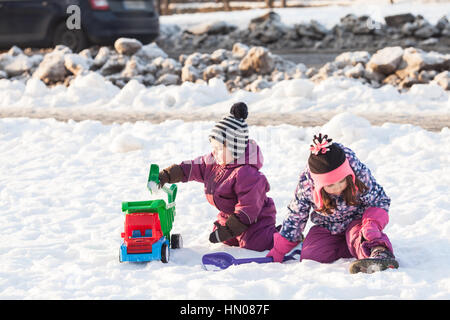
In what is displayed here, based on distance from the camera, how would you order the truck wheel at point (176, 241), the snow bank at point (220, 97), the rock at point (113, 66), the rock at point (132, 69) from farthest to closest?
the rock at point (113, 66) → the rock at point (132, 69) → the snow bank at point (220, 97) → the truck wheel at point (176, 241)

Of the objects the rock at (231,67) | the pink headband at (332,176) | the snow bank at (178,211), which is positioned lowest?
the snow bank at (178,211)

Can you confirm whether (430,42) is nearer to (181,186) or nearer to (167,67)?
(167,67)

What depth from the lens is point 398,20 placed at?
14.5 metres

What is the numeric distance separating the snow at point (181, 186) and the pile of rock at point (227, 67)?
42 cm

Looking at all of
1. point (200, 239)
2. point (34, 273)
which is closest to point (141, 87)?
point (200, 239)

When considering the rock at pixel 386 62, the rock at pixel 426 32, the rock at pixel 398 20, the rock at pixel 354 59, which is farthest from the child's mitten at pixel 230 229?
the rock at pixel 398 20

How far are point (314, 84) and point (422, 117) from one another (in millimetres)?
1696

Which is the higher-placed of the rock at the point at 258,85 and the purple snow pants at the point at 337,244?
the rock at the point at 258,85

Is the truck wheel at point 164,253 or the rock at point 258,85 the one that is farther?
the rock at point 258,85

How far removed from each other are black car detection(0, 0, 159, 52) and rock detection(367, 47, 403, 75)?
457 centimetres

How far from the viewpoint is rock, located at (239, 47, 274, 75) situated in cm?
1022

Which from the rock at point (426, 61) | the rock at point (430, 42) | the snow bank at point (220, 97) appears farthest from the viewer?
the rock at point (430, 42)

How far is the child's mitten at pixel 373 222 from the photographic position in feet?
13.2

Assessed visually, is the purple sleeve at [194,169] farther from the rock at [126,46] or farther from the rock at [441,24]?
the rock at [441,24]
